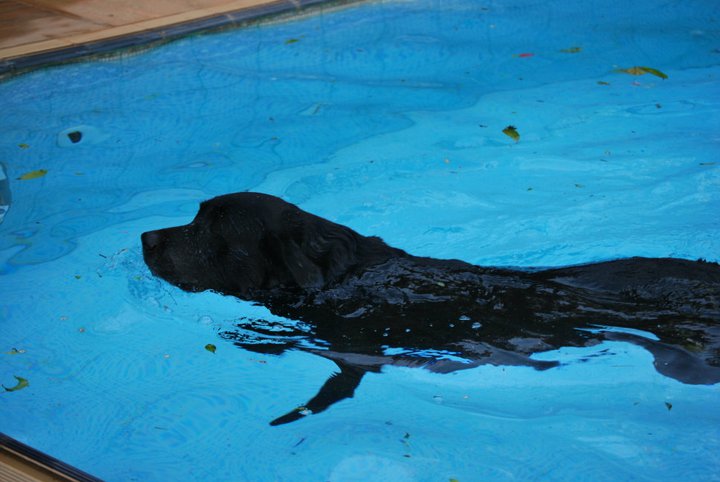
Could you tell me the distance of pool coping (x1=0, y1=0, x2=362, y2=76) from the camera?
7184mm

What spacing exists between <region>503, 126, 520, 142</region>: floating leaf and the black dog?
3.12m

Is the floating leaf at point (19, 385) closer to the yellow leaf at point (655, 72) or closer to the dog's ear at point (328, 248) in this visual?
the dog's ear at point (328, 248)

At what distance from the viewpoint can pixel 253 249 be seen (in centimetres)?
413

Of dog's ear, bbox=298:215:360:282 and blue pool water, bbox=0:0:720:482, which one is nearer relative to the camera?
blue pool water, bbox=0:0:720:482

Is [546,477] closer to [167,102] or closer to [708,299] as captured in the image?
[708,299]

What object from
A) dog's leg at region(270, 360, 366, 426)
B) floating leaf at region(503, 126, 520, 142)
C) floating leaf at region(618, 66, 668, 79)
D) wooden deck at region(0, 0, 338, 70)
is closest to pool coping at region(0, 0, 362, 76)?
wooden deck at region(0, 0, 338, 70)

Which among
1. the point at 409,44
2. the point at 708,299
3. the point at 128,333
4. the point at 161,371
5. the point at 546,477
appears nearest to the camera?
the point at 546,477

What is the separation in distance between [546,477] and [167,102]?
5.34 m

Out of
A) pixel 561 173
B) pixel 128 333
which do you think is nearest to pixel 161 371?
pixel 128 333

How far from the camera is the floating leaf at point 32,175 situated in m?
6.38

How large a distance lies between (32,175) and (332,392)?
3720 millimetres

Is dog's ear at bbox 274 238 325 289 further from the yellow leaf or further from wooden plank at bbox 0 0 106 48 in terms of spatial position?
the yellow leaf

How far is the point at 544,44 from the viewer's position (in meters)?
9.19

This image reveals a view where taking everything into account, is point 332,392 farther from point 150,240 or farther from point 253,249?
point 150,240
